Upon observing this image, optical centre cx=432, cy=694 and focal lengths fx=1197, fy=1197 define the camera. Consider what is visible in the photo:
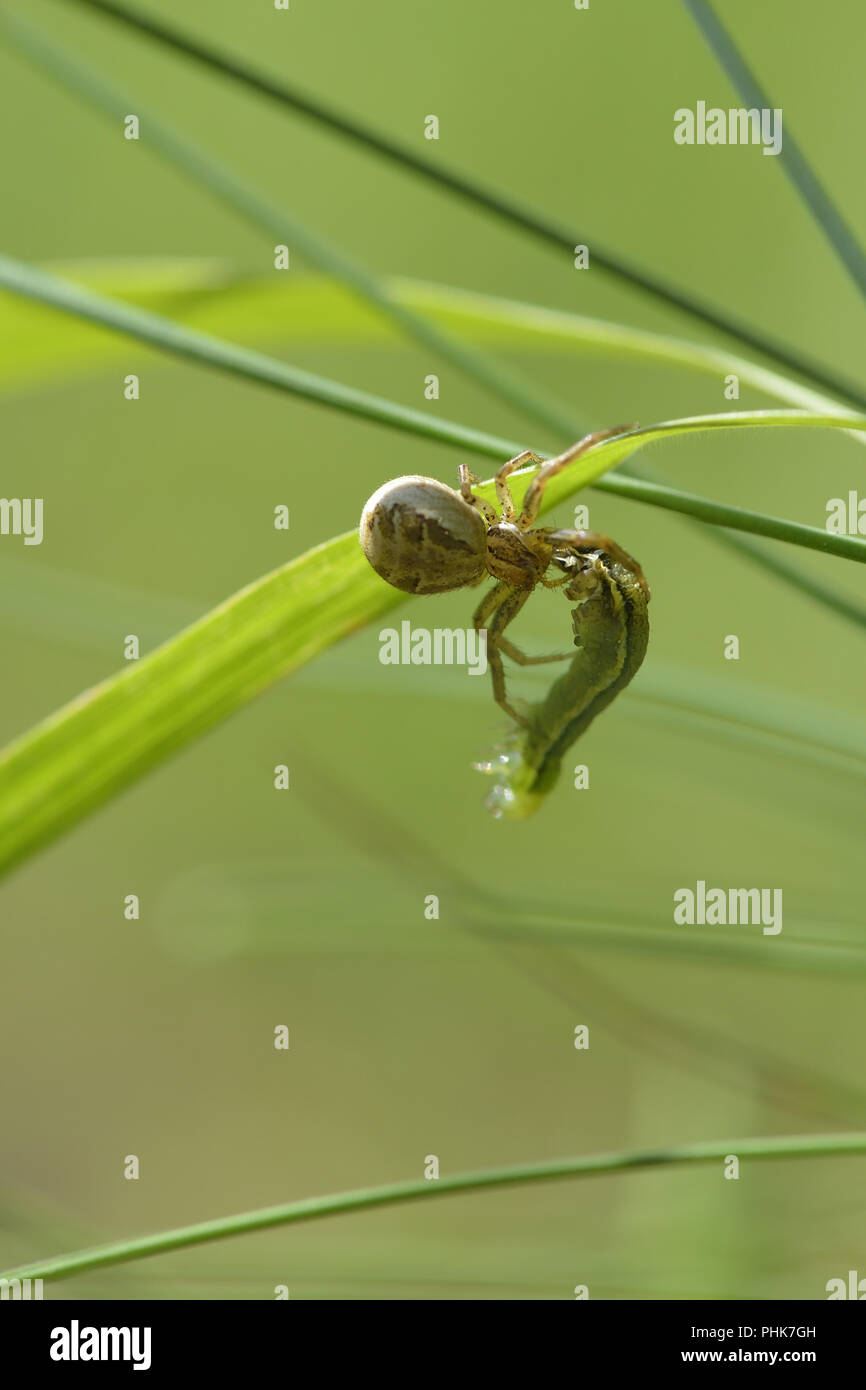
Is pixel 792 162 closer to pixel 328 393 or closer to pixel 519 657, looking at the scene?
pixel 328 393

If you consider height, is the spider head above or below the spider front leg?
above

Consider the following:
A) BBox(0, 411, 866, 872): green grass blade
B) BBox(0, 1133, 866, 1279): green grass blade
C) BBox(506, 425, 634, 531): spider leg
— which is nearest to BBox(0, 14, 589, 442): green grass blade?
BBox(506, 425, 634, 531): spider leg

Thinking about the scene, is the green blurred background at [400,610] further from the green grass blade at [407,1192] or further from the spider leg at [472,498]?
the green grass blade at [407,1192]

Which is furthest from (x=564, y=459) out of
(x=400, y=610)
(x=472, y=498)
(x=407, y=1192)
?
(x=400, y=610)

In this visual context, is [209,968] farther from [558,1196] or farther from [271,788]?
[558,1196]

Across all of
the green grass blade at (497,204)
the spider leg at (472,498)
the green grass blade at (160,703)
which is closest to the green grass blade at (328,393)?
the green grass blade at (160,703)

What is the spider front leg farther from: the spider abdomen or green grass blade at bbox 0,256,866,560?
green grass blade at bbox 0,256,866,560
